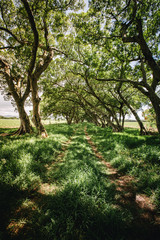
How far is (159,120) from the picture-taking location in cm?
587

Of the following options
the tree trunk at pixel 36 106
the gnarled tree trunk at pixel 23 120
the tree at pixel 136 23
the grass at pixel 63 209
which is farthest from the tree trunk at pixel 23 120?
the tree at pixel 136 23

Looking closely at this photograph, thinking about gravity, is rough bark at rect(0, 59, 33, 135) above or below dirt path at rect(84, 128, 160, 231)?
above

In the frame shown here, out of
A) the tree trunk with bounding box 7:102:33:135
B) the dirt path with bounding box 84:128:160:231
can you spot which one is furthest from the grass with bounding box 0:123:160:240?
the tree trunk with bounding box 7:102:33:135

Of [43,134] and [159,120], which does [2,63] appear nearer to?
[43,134]

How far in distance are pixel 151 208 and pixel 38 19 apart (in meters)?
10.5

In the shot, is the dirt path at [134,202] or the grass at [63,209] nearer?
the grass at [63,209]

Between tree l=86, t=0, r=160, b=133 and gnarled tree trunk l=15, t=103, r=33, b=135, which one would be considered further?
gnarled tree trunk l=15, t=103, r=33, b=135

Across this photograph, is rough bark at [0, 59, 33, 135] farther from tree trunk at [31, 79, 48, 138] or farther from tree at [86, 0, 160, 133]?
tree at [86, 0, 160, 133]

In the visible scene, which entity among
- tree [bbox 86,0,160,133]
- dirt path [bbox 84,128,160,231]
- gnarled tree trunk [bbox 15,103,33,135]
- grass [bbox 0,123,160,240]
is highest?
tree [bbox 86,0,160,133]

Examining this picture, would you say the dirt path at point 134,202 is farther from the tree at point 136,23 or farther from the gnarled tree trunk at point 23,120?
the gnarled tree trunk at point 23,120

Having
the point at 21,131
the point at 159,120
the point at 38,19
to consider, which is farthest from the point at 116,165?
the point at 21,131

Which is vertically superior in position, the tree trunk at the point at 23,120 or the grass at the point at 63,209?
the tree trunk at the point at 23,120

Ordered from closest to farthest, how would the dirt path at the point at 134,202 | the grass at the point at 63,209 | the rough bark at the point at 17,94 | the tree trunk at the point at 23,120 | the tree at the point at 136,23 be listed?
1. the grass at the point at 63,209
2. the dirt path at the point at 134,202
3. the tree at the point at 136,23
4. the rough bark at the point at 17,94
5. the tree trunk at the point at 23,120

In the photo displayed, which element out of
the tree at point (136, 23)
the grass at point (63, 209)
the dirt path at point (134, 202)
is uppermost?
the tree at point (136, 23)
